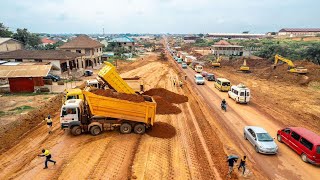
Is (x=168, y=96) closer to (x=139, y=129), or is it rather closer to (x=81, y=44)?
(x=139, y=129)

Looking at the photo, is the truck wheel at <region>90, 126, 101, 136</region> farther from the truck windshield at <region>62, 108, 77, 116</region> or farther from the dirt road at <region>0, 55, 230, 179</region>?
the truck windshield at <region>62, 108, 77, 116</region>

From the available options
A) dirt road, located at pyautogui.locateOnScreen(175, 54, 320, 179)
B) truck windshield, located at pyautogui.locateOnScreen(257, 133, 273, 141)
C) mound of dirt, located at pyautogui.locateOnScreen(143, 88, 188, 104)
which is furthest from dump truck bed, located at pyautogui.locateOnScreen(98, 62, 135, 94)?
truck windshield, located at pyautogui.locateOnScreen(257, 133, 273, 141)

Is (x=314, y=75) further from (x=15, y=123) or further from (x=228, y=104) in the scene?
(x=15, y=123)

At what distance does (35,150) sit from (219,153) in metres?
13.2

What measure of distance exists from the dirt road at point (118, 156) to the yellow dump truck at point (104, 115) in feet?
2.33

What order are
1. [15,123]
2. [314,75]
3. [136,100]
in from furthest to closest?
1. [314,75]
2. [15,123]
3. [136,100]

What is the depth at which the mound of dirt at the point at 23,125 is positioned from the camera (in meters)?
19.0

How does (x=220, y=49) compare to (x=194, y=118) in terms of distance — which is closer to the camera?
(x=194, y=118)

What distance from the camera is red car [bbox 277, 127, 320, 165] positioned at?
50.1 feet

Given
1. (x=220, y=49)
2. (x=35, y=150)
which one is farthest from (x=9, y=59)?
(x=220, y=49)

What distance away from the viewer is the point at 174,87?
3972 cm

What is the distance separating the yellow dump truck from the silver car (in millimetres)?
7758

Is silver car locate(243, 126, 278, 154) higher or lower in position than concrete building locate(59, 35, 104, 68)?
lower

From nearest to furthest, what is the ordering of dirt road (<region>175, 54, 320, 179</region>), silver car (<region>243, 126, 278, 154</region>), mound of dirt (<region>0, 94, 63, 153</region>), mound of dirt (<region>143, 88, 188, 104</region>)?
dirt road (<region>175, 54, 320, 179</region>)
silver car (<region>243, 126, 278, 154</region>)
mound of dirt (<region>0, 94, 63, 153</region>)
mound of dirt (<region>143, 88, 188, 104</region>)
